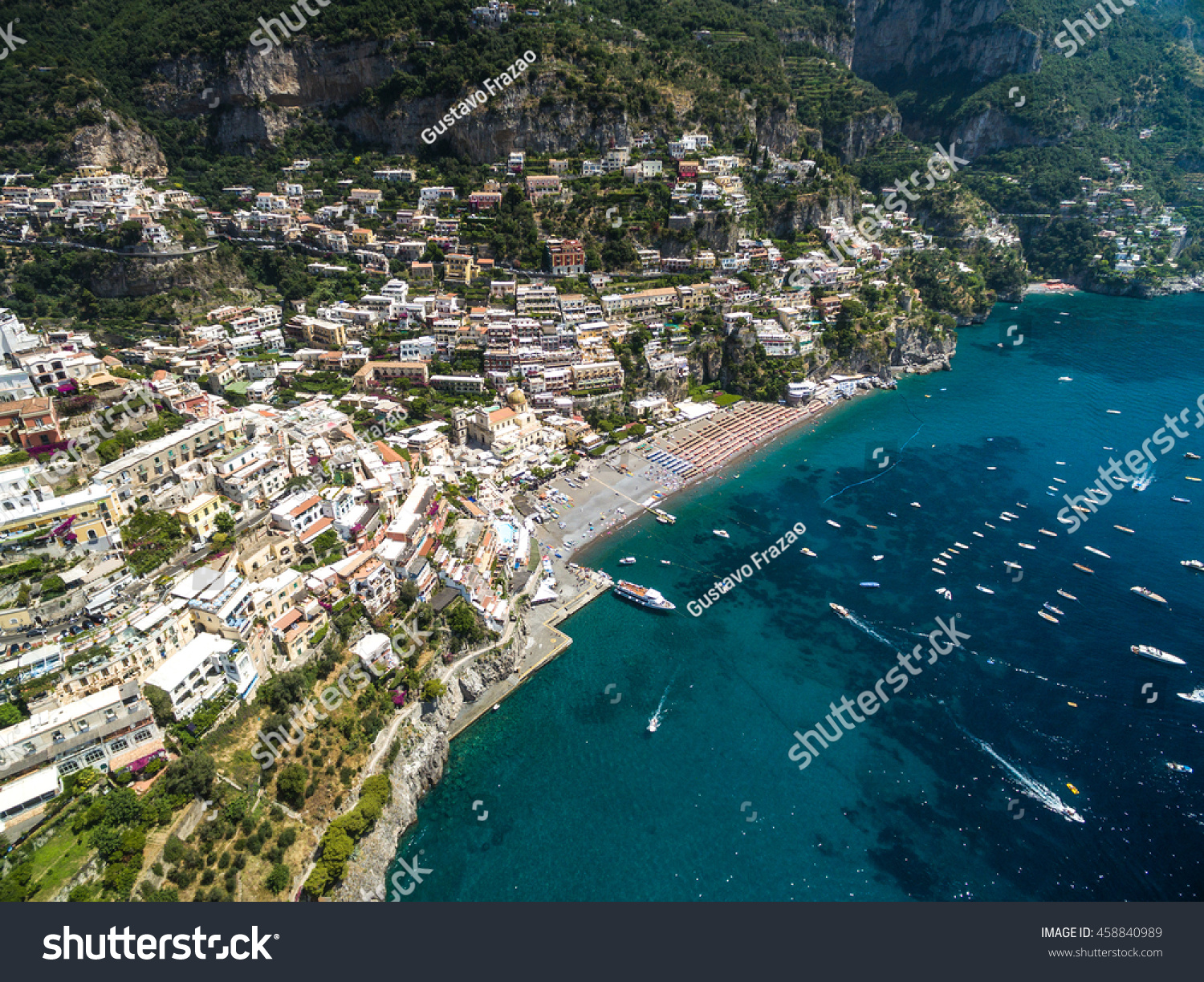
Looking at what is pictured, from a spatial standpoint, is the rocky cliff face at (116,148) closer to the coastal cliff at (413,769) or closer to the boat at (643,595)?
the coastal cliff at (413,769)

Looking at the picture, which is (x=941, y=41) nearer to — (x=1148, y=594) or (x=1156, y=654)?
(x=1148, y=594)

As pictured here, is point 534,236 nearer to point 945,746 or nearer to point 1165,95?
point 945,746

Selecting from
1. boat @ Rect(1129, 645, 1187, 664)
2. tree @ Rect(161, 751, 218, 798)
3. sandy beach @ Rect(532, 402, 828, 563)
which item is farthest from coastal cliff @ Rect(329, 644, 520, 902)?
boat @ Rect(1129, 645, 1187, 664)

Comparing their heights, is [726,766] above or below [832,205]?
below

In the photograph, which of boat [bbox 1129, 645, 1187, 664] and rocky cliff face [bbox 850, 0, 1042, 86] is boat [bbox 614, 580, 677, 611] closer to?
boat [bbox 1129, 645, 1187, 664]

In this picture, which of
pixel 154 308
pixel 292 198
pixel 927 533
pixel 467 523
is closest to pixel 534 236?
pixel 292 198

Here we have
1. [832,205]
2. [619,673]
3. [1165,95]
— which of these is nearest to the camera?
[619,673]

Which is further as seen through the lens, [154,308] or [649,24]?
[649,24]

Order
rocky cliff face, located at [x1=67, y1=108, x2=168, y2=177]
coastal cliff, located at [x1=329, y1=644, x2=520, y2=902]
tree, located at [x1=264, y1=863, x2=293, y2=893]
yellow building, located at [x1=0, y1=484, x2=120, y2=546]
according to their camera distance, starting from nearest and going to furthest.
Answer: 1. tree, located at [x1=264, y1=863, x2=293, y2=893]
2. coastal cliff, located at [x1=329, y1=644, x2=520, y2=902]
3. yellow building, located at [x1=0, y1=484, x2=120, y2=546]
4. rocky cliff face, located at [x1=67, y1=108, x2=168, y2=177]
